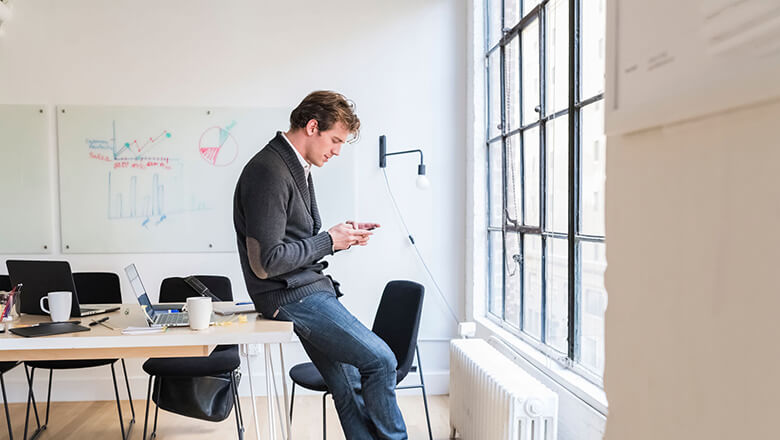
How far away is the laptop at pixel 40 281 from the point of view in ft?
6.92

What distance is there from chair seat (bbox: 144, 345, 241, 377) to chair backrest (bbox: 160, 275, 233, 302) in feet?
1.41

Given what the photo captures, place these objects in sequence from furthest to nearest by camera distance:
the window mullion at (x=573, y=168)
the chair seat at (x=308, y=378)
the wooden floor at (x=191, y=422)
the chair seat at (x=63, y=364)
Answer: the wooden floor at (x=191, y=422) → the chair seat at (x=63, y=364) → the chair seat at (x=308, y=378) → the window mullion at (x=573, y=168)

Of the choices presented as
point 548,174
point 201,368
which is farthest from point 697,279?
point 201,368

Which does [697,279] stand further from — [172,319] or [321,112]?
[172,319]

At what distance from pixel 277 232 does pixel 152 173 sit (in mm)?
2215

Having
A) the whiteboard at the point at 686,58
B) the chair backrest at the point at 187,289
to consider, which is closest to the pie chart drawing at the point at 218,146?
the chair backrest at the point at 187,289

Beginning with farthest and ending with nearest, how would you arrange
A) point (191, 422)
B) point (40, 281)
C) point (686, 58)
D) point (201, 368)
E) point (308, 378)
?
point (191, 422) → point (201, 368) → point (308, 378) → point (40, 281) → point (686, 58)

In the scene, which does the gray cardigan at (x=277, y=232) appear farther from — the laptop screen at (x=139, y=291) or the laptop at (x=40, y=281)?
the laptop at (x=40, y=281)

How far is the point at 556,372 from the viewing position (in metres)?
2.23

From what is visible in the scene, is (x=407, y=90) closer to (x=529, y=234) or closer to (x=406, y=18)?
(x=406, y=18)

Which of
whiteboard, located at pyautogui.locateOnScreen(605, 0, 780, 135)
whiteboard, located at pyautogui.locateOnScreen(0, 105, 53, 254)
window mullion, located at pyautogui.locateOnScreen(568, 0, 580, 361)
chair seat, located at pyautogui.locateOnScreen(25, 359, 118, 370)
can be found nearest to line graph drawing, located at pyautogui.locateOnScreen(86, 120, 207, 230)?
whiteboard, located at pyautogui.locateOnScreen(0, 105, 53, 254)

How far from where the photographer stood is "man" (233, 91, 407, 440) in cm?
185

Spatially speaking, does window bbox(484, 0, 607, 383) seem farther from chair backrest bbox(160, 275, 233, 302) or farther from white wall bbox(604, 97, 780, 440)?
chair backrest bbox(160, 275, 233, 302)

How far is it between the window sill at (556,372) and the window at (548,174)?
39 mm
